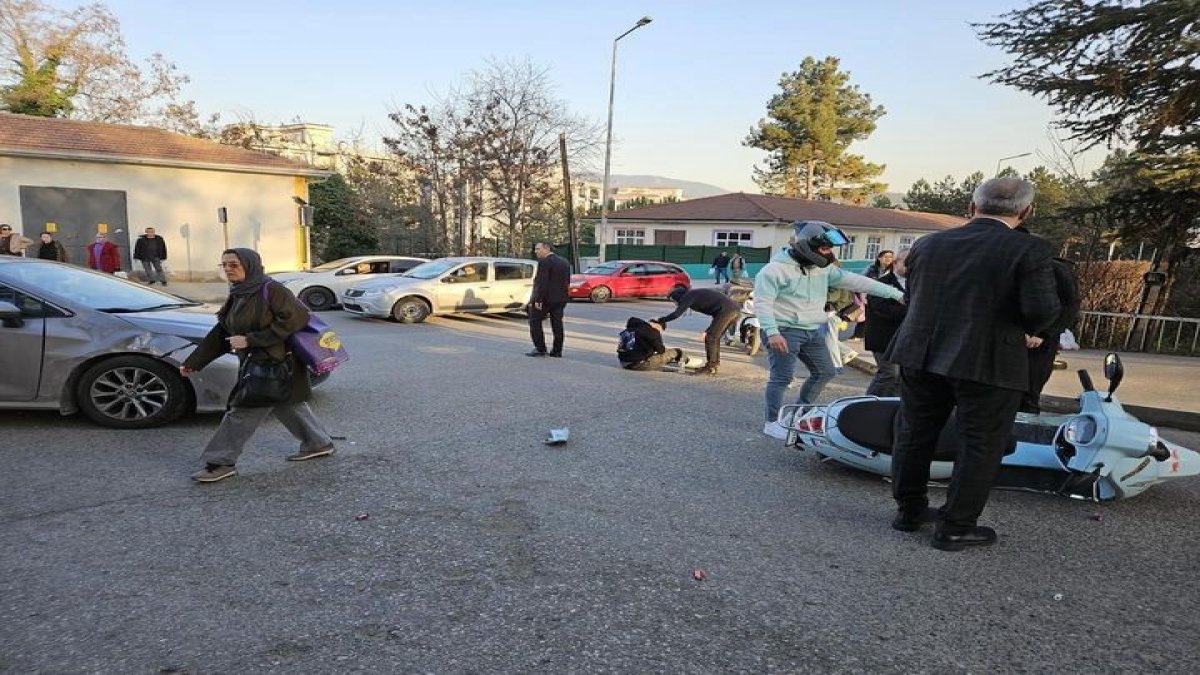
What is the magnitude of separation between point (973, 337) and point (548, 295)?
7.18 meters

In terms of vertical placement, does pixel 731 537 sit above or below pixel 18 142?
below

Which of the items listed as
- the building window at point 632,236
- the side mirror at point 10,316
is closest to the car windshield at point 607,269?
the building window at point 632,236

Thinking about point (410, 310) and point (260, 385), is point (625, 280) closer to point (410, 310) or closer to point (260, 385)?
point (410, 310)

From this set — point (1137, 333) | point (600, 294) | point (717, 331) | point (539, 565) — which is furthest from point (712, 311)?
point (600, 294)

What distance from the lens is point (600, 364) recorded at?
9.80 meters

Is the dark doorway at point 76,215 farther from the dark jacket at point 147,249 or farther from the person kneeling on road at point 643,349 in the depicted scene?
the person kneeling on road at point 643,349

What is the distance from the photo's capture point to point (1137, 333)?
13172 millimetres

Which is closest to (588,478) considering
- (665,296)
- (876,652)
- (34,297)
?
(876,652)

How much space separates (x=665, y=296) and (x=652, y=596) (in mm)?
21391

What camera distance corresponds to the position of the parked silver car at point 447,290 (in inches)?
555

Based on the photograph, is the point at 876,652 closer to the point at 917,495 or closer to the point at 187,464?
the point at 917,495

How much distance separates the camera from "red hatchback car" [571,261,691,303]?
21.7 m

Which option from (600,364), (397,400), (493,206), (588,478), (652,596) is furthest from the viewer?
(493,206)

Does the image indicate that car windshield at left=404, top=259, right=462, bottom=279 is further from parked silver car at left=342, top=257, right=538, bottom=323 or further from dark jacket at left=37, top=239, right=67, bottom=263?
dark jacket at left=37, top=239, right=67, bottom=263
